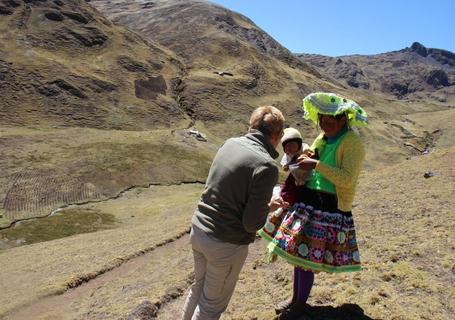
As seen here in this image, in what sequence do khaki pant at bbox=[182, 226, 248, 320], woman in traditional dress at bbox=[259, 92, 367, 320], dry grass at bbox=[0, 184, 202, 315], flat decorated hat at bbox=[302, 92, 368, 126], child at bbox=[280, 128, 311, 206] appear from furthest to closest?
1. dry grass at bbox=[0, 184, 202, 315]
2. flat decorated hat at bbox=[302, 92, 368, 126]
3. child at bbox=[280, 128, 311, 206]
4. woman in traditional dress at bbox=[259, 92, 367, 320]
5. khaki pant at bbox=[182, 226, 248, 320]

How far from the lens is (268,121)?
25.5ft

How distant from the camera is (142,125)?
98.5 m

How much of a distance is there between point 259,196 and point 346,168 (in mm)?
1916

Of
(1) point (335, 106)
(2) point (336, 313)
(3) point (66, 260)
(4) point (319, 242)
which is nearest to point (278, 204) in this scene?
(4) point (319, 242)

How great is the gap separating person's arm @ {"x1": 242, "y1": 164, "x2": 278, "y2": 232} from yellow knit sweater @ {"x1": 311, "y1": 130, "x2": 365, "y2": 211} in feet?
4.24

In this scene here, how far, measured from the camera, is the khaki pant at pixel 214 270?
303 inches

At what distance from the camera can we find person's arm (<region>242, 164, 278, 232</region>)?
7277mm

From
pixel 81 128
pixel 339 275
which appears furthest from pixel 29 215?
pixel 339 275

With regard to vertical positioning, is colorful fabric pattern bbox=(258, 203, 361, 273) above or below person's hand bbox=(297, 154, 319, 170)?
below

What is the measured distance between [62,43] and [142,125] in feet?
113

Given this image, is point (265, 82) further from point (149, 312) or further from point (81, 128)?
point (149, 312)

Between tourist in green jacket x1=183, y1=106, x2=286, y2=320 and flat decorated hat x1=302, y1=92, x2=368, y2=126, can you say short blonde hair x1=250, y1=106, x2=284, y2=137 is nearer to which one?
tourist in green jacket x1=183, y1=106, x2=286, y2=320

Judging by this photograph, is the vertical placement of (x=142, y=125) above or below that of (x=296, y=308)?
below

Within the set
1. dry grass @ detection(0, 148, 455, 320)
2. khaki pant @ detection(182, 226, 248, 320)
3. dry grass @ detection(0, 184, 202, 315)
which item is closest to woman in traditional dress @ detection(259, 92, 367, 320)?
khaki pant @ detection(182, 226, 248, 320)
